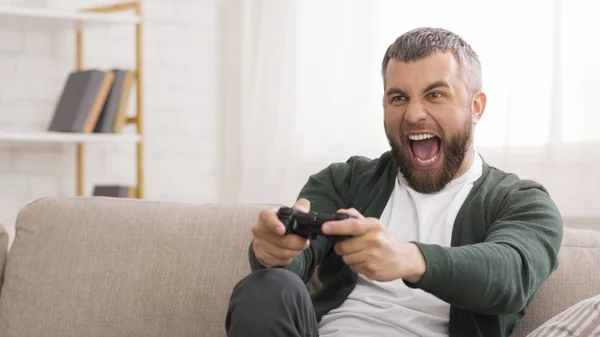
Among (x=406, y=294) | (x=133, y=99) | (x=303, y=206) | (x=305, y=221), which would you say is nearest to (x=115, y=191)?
(x=133, y=99)

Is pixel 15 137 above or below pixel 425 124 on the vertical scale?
below

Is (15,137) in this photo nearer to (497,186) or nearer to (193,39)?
(193,39)

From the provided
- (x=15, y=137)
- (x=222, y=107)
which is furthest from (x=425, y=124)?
(x=222, y=107)

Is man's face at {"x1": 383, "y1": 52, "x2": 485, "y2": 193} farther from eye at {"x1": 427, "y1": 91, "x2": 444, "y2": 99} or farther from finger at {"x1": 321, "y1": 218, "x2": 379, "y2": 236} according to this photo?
finger at {"x1": 321, "y1": 218, "x2": 379, "y2": 236}

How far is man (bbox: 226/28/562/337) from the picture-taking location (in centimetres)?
141

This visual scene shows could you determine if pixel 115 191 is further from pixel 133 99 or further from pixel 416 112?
pixel 416 112

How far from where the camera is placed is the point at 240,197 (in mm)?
3645

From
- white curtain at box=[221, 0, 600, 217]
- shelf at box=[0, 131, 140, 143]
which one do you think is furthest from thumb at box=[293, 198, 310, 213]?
shelf at box=[0, 131, 140, 143]

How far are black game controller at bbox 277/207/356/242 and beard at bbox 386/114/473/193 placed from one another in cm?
45

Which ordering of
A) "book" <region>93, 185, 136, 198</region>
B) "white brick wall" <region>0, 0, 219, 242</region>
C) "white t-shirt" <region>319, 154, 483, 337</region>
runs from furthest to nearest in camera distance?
"white brick wall" <region>0, 0, 219, 242</region> → "book" <region>93, 185, 136, 198</region> → "white t-shirt" <region>319, 154, 483, 337</region>

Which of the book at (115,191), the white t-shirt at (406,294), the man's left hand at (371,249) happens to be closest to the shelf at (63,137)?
the book at (115,191)

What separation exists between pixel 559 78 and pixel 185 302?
129cm

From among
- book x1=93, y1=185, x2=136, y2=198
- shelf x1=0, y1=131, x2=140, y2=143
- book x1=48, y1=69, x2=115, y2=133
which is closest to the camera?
shelf x1=0, y1=131, x2=140, y2=143

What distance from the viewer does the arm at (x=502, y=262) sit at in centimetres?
143
